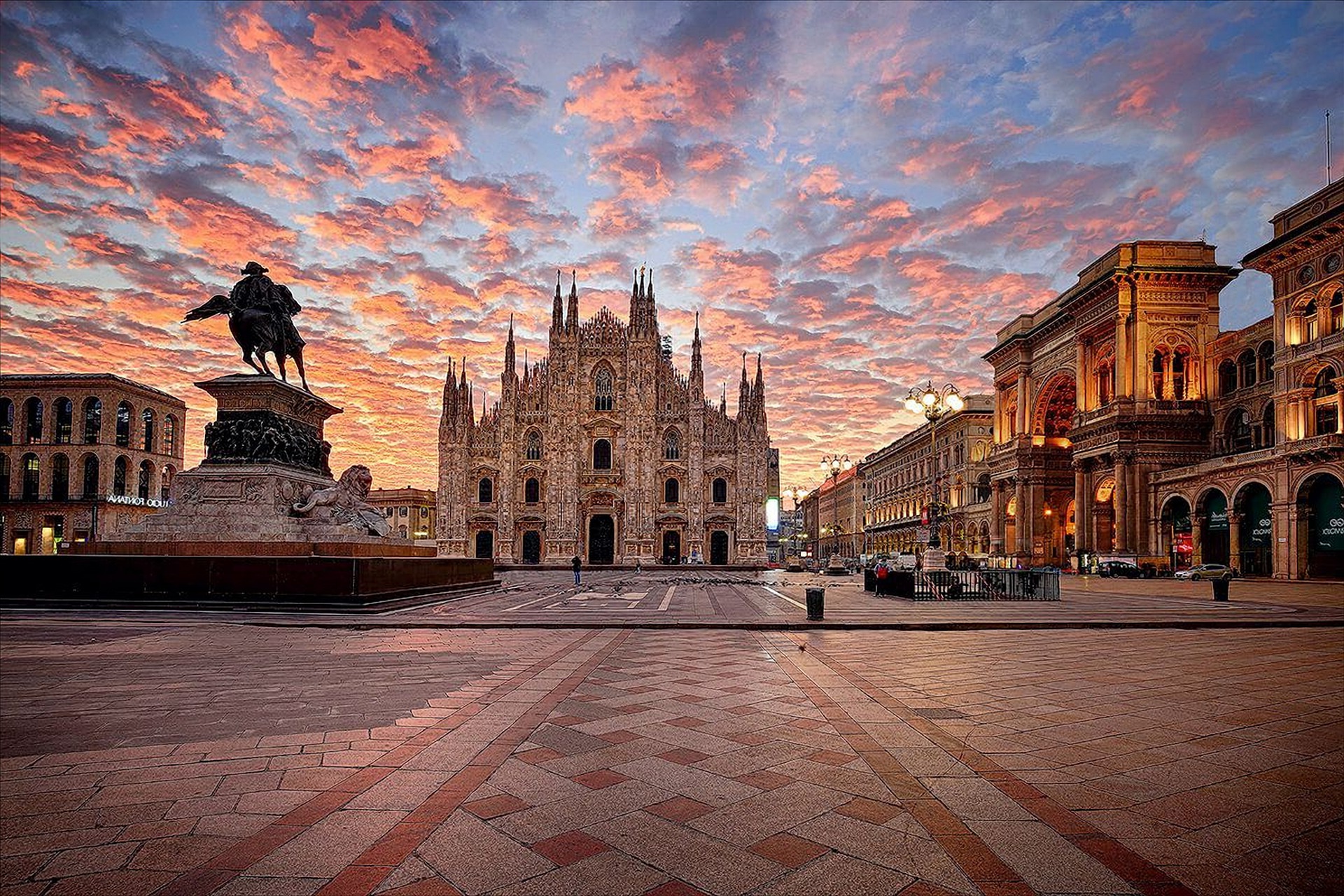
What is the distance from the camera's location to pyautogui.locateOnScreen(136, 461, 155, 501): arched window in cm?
6353

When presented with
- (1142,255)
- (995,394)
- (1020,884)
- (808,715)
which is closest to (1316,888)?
(1020,884)

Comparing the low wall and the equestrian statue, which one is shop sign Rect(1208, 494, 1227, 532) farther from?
the equestrian statue

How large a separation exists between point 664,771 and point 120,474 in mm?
72490

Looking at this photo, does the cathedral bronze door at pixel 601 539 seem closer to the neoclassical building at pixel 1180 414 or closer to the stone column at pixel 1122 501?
the neoclassical building at pixel 1180 414

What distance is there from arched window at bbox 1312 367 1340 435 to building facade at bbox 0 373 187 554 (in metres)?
75.4

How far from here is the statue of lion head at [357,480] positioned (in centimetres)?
1973

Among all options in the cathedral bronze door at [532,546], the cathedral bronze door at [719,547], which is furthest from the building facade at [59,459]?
Answer: the cathedral bronze door at [719,547]

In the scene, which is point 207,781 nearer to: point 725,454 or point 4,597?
point 4,597

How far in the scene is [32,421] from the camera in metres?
60.8

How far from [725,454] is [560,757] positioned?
177 feet

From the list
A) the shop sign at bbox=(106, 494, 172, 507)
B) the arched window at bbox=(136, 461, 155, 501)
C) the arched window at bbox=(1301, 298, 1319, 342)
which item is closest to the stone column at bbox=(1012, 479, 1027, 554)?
the arched window at bbox=(1301, 298, 1319, 342)

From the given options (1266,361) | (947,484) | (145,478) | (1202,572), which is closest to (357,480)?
(1202,572)

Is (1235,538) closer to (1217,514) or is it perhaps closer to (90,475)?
(1217,514)

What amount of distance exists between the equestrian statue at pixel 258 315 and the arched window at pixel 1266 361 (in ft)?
152
